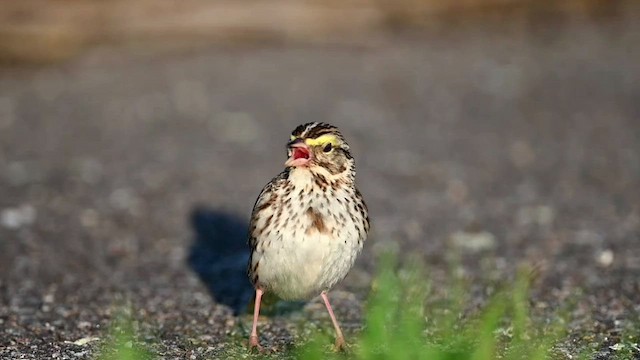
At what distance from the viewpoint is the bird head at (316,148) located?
6109mm

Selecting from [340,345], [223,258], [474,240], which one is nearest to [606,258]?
[474,240]

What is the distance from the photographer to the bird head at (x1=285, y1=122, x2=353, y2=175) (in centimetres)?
611

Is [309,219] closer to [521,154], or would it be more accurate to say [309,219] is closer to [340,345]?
[340,345]

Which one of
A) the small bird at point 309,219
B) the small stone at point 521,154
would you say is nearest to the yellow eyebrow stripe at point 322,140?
the small bird at point 309,219

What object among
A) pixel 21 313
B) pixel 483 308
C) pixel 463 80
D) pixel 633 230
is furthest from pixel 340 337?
pixel 463 80

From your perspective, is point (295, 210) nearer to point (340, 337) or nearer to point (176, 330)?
point (340, 337)

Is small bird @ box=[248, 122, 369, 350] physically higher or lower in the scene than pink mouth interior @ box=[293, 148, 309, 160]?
lower

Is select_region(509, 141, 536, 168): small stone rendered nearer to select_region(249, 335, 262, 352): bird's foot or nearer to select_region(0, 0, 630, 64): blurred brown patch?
select_region(0, 0, 630, 64): blurred brown patch

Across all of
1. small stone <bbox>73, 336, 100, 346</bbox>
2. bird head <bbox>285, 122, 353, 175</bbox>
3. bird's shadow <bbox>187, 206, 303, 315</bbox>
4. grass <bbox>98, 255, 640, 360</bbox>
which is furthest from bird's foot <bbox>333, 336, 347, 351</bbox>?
small stone <bbox>73, 336, 100, 346</bbox>

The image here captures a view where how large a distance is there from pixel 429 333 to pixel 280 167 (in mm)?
5498

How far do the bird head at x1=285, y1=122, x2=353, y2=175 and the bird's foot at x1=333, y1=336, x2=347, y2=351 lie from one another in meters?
0.95

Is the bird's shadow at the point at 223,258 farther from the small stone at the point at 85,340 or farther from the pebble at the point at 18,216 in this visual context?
the pebble at the point at 18,216

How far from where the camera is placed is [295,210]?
241 inches

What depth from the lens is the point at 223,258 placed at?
30.3 feet
